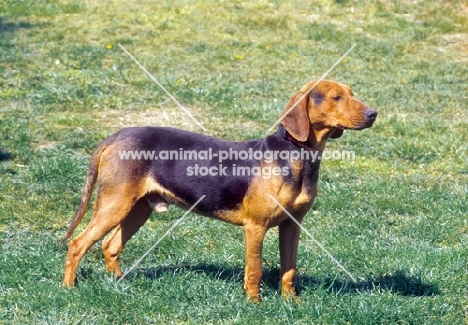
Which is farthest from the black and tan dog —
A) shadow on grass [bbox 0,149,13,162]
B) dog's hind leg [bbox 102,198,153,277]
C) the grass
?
shadow on grass [bbox 0,149,13,162]

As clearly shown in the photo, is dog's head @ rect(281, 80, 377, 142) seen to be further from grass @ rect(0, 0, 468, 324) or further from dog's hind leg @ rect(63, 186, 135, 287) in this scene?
dog's hind leg @ rect(63, 186, 135, 287)

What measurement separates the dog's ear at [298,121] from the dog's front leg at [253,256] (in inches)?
25.8

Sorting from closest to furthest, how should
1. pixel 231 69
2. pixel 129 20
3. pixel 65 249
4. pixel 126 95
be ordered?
1. pixel 65 249
2. pixel 126 95
3. pixel 231 69
4. pixel 129 20

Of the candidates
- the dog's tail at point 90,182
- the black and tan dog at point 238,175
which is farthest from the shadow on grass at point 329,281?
the dog's tail at point 90,182

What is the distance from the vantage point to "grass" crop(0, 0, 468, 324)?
5.06 m

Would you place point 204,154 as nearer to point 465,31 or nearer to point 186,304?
point 186,304

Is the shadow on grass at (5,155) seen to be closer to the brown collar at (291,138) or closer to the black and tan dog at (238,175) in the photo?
the black and tan dog at (238,175)

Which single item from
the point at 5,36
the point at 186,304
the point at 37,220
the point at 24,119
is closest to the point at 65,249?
the point at 37,220

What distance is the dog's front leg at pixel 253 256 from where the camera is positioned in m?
5.02

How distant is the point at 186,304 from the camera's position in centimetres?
503

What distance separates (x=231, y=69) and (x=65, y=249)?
22.9 ft

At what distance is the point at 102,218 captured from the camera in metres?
5.20

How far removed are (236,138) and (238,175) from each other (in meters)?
4.16

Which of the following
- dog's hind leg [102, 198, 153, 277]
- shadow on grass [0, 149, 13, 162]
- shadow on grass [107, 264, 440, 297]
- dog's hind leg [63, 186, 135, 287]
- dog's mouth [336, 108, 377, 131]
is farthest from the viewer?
shadow on grass [0, 149, 13, 162]
